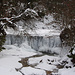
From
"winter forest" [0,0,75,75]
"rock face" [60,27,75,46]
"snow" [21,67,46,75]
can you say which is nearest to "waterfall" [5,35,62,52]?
"winter forest" [0,0,75,75]

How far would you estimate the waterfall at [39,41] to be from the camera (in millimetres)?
8078

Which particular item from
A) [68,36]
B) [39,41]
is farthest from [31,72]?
[39,41]

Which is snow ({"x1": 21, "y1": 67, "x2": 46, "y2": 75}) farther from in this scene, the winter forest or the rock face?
the rock face

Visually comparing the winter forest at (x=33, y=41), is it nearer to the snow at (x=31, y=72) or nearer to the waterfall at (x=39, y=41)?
the waterfall at (x=39, y=41)

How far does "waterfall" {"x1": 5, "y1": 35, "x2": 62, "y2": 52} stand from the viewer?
26.5 feet

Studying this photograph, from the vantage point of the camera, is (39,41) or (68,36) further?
(39,41)

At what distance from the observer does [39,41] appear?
330 inches

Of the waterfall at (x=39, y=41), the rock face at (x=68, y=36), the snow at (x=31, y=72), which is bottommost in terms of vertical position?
the snow at (x=31, y=72)

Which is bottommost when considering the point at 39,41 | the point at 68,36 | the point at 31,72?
the point at 31,72

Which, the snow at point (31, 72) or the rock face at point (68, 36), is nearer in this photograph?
the snow at point (31, 72)

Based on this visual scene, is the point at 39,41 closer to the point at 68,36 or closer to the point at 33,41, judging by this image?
the point at 33,41

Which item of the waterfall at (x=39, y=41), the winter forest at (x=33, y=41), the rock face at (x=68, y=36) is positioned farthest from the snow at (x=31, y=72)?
the waterfall at (x=39, y=41)

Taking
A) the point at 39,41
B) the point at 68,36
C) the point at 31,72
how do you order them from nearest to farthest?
the point at 31,72 < the point at 68,36 < the point at 39,41

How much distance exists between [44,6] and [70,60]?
8620 millimetres
